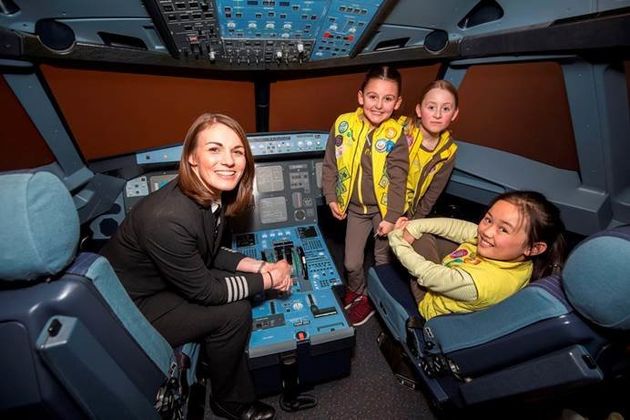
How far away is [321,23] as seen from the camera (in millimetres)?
1578

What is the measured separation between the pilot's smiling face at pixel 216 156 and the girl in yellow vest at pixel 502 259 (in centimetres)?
79

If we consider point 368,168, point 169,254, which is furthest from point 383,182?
point 169,254

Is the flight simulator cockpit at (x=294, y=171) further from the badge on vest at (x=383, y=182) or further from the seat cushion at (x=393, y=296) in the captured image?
the badge on vest at (x=383, y=182)

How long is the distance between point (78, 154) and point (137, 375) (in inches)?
65.8

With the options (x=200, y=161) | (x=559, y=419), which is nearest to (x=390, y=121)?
(x=200, y=161)

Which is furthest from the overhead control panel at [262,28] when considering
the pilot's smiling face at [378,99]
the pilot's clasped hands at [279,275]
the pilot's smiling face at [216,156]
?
the pilot's clasped hands at [279,275]

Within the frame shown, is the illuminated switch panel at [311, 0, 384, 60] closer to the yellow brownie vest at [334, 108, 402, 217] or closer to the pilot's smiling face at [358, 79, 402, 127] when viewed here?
the pilot's smiling face at [358, 79, 402, 127]

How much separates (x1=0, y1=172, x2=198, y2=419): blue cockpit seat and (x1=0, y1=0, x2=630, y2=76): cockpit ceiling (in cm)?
101

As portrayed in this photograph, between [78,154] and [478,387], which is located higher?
[78,154]

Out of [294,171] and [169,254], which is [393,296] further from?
[294,171]

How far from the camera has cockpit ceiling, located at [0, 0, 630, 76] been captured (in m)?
1.32

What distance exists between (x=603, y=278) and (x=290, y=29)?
158 cm

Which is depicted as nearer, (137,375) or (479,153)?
(137,375)

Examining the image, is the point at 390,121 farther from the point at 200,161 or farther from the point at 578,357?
the point at 578,357
